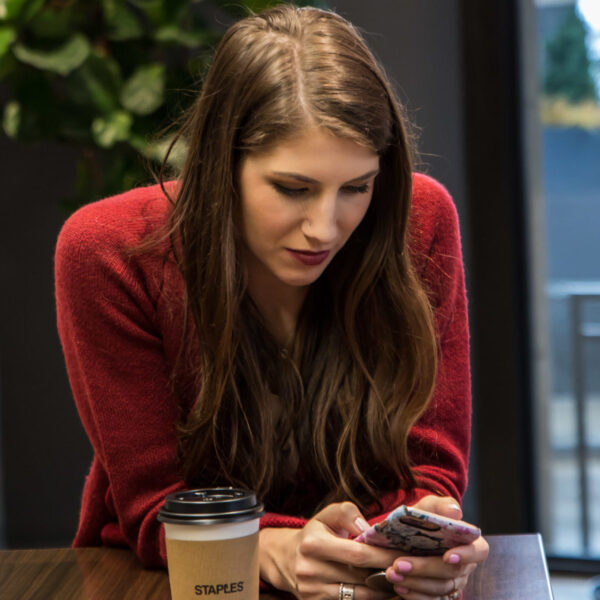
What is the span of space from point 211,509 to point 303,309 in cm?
56

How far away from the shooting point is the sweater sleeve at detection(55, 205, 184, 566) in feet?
4.13

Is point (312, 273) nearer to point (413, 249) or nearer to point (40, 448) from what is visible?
point (413, 249)

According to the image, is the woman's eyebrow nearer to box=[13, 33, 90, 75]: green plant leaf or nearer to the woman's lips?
the woman's lips

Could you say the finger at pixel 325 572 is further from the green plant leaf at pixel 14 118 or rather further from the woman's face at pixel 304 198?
the green plant leaf at pixel 14 118

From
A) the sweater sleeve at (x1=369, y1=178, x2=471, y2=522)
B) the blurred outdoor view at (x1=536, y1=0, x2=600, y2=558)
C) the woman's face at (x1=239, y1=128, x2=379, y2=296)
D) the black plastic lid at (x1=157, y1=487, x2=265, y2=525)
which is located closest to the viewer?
the black plastic lid at (x1=157, y1=487, x2=265, y2=525)

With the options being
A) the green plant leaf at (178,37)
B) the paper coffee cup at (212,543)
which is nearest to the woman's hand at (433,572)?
the paper coffee cup at (212,543)

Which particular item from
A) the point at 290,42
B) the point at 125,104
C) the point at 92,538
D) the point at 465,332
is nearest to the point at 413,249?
the point at 465,332

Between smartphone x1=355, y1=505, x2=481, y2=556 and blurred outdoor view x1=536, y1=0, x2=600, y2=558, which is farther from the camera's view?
blurred outdoor view x1=536, y1=0, x2=600, y2=558

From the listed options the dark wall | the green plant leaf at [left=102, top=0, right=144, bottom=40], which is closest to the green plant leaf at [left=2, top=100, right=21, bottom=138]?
the green plant leaf at [left=102, top=0, right=144, bottom=40]

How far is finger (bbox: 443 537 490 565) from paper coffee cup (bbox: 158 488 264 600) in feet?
0.72

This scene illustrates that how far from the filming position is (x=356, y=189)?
1.20 meters

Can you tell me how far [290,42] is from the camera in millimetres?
1217

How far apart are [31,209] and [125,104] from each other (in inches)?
25.2

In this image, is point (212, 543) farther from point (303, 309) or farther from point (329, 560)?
point (303, 309)
